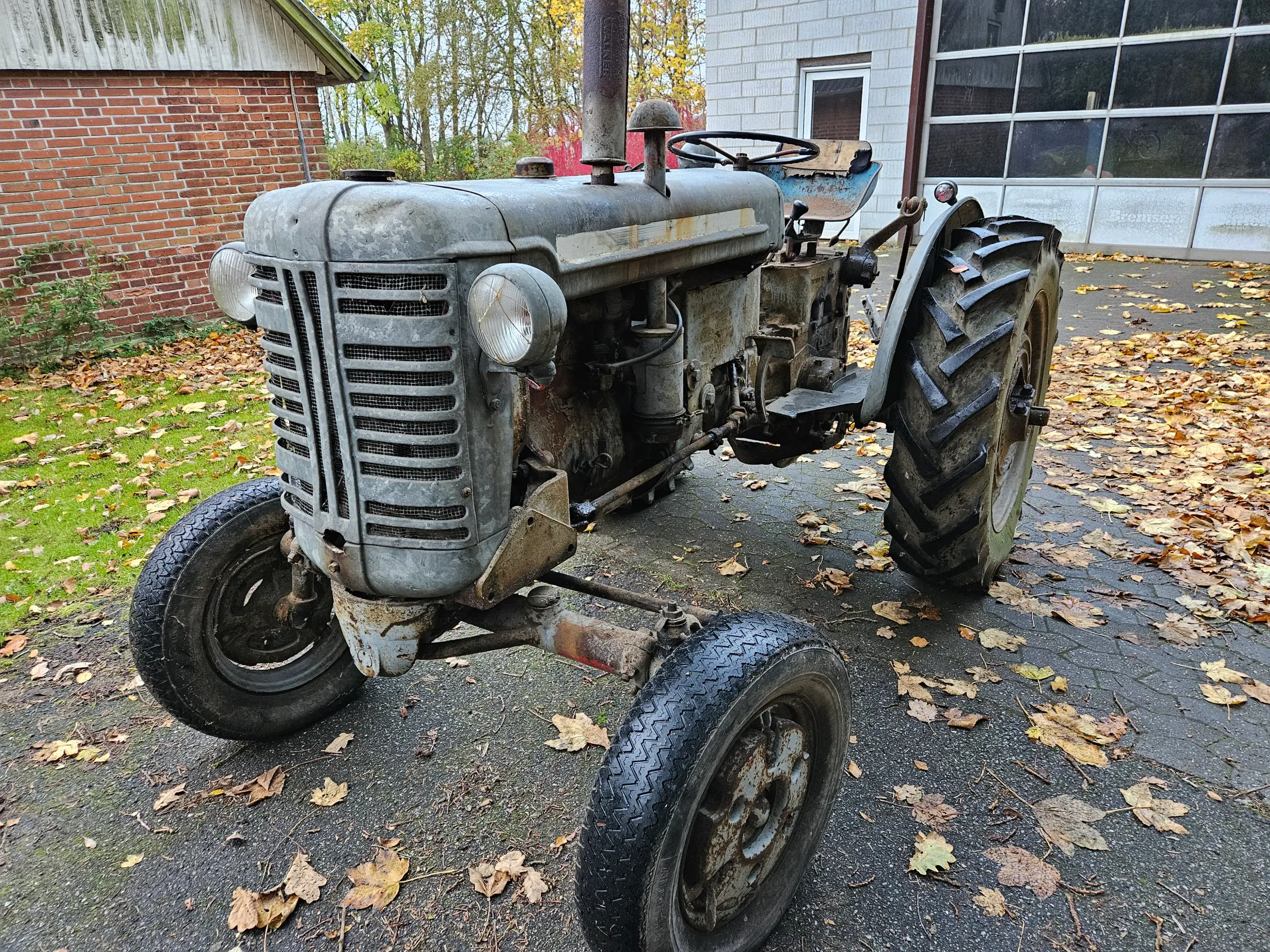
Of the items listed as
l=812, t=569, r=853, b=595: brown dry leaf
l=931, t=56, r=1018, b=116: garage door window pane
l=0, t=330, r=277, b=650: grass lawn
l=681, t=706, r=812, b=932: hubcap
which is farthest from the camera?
l=931, t=56, r=1018, b=116: garage door window pane

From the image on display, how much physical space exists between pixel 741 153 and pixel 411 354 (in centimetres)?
261

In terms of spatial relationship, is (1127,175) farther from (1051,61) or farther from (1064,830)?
(1064,830)

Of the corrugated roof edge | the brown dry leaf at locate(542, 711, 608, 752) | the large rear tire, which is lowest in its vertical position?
the brown dry leaf at locate(542, 711, 608, 752)

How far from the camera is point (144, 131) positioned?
26.8ft

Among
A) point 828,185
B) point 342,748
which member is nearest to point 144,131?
point 828,185

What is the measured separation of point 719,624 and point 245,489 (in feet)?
5.08

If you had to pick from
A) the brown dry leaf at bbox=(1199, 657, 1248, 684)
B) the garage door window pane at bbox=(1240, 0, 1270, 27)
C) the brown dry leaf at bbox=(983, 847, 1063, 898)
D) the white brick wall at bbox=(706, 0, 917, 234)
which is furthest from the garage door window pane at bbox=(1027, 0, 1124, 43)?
the brown dry leaf at bbox=(983, 847, 1063, 898)

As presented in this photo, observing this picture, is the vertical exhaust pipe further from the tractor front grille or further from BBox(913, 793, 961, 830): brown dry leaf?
BBox(913, 793, 961, 830): brown dry leaf

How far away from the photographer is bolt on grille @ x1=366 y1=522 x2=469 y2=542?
1.92 meters

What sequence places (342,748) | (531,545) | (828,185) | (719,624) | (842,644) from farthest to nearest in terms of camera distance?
1. (828,185)
2. (842,644)
3. (342,748)
4. (531,545)
5. (719,624)

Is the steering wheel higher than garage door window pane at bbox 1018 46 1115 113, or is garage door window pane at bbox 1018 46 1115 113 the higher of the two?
garage door window pane at bbox 1018 46 1115 113

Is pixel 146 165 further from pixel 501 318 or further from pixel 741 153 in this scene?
pixel 501 318

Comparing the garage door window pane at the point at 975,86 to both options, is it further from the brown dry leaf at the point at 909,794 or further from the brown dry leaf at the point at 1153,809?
the brown dry leaf at the point at 909,794

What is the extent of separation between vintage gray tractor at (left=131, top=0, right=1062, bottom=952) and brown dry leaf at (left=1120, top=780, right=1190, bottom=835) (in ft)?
2.91
